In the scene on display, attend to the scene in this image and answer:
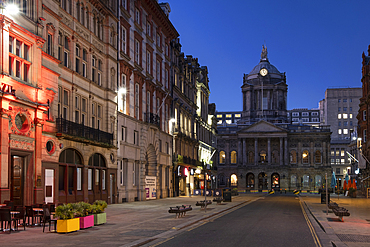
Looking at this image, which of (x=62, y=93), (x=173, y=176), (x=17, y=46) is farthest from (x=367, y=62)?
(x=17, y=46)

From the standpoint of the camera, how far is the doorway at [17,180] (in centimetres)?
2506

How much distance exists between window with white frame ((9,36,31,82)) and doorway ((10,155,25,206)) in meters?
4.48

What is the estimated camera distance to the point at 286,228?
2170 cm

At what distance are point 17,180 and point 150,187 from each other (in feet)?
82.6

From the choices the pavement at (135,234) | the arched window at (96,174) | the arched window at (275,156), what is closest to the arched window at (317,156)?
the arched window at (275,156)

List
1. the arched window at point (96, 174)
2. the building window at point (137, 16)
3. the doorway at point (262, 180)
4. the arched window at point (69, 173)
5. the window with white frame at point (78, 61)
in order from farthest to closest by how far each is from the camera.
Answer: the doorway at point (262, 180) → the building window at point (137, 16) → the arched window at point (96, 174) → the window with white frame at point (78, 61) → the arched window at point (69, 173)

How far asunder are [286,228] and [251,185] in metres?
117

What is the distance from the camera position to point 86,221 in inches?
784

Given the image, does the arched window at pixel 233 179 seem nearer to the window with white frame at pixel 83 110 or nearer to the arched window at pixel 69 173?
the window with white frame at pixel 83 110

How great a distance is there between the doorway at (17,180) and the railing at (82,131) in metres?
4.51

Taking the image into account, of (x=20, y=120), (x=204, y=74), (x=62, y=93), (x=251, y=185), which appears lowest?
(x=251, y=185)

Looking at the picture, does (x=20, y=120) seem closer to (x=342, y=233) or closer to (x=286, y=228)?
(x=286, y=228)

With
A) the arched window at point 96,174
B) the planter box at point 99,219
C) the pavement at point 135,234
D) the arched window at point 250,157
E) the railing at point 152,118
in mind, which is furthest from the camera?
the arched window at point 250,157

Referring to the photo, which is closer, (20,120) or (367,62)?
(20,120)
